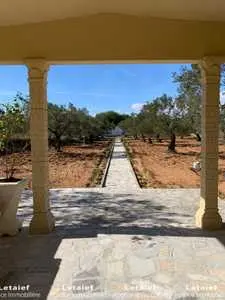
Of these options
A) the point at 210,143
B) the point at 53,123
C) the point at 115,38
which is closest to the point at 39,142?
the point at 115,38

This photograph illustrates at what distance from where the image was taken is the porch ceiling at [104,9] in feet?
16.5

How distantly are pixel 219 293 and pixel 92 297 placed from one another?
120 centimetres

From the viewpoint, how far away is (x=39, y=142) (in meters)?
5.78

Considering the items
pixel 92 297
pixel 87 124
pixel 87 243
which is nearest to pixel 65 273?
pixel 92 297

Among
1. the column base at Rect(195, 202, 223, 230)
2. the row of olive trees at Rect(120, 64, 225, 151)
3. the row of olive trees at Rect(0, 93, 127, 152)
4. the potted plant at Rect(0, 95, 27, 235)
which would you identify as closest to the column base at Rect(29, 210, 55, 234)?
the potted plant at Rect(0, 95, 27, 235)

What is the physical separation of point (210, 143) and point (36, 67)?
2775 mm

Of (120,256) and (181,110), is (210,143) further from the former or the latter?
(181,110)

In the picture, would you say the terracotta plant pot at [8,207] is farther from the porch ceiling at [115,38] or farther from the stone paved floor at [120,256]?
the porch ceiling at [115,38]

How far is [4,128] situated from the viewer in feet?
20.7

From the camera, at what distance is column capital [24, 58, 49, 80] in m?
5.62

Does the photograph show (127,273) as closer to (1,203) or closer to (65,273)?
(65,273)

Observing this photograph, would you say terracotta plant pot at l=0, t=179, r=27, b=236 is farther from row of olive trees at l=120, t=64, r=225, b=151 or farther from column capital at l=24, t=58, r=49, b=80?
row of olive trees at l=120, t=64, r=225, b=151

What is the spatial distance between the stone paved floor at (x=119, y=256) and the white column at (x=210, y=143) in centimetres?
26

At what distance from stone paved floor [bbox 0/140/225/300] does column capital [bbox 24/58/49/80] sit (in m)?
2.30
